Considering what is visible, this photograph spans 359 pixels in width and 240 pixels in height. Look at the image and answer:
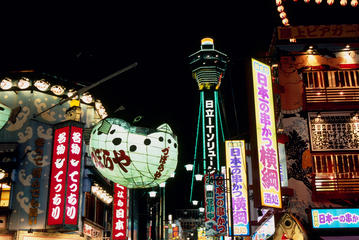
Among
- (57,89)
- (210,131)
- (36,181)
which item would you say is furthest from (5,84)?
(210,131)

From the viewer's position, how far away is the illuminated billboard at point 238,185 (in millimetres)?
23766

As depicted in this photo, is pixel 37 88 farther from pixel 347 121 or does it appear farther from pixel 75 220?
pixel 347 121

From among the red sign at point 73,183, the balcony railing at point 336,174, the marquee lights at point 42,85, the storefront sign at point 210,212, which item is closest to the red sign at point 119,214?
→ the storefront sign at point 210,212

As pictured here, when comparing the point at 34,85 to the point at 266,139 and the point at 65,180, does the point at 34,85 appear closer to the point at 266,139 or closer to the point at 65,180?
the point at 65,180

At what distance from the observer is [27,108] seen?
23.7 m

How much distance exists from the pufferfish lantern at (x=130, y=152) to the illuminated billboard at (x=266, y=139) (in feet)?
29.9

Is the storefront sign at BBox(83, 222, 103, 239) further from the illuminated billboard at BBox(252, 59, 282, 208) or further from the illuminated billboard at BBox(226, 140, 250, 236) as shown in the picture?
the illuminated billboard at BBox(252, 59, 282, 208)

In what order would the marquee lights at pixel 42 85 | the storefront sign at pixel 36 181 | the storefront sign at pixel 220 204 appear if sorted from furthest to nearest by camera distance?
the storefront sign at pixel 220 204, the marquee lights at pixel 42 85, the storefront sign at pixel 36 181

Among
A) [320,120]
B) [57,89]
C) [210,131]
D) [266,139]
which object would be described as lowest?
[266,139]

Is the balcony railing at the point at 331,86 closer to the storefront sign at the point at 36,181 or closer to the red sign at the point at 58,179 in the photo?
the red sign at the point at 58,179

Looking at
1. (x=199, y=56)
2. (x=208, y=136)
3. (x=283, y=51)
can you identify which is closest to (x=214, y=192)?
(x=283, y=51)

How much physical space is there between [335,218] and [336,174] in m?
2.11

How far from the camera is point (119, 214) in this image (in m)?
28.5

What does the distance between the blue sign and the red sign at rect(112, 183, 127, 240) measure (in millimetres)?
14521
